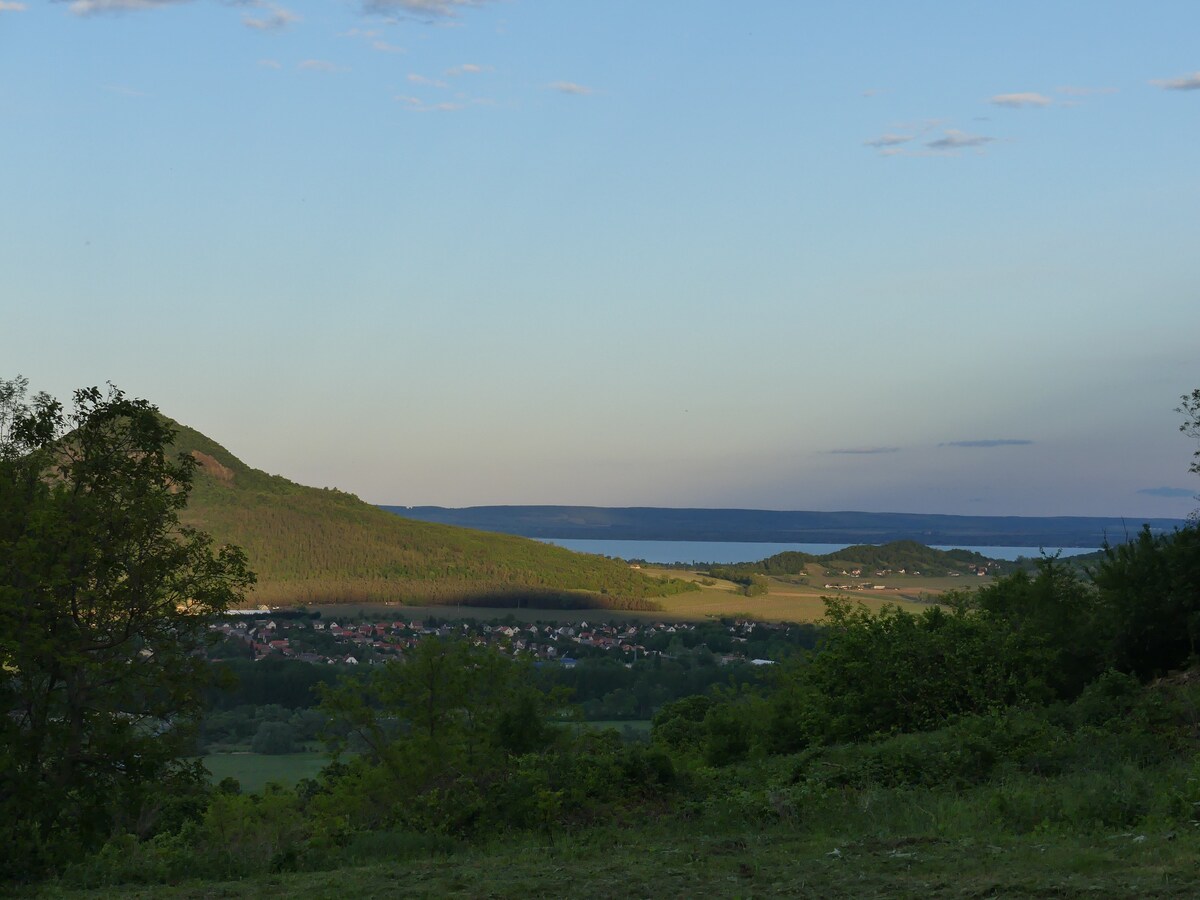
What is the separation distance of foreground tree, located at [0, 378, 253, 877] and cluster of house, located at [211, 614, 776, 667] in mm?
86568

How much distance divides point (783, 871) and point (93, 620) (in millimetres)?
7850

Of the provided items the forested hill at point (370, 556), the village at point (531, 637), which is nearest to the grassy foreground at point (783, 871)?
the village at point (531, 637)

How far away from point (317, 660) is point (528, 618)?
43030 millimetres

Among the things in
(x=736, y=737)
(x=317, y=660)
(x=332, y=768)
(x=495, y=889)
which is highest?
(x=495, y=889)

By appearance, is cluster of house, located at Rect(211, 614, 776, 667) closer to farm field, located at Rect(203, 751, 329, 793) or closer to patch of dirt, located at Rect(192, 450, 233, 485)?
farm field, located at Rect(203, 751, 329, 793)

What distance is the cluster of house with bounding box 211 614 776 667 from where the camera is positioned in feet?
351

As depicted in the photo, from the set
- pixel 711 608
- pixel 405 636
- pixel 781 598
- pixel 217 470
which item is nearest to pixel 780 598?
pixel 781 598

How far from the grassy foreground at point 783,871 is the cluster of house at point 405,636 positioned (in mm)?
88684

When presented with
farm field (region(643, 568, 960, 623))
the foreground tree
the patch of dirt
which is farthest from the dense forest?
the patch of dirt

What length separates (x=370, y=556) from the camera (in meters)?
160

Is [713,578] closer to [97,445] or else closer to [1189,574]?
[1189,574]

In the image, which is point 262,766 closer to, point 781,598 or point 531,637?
point 531,637

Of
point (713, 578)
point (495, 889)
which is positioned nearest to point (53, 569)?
point (495, 889)

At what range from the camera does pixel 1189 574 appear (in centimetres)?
2330
